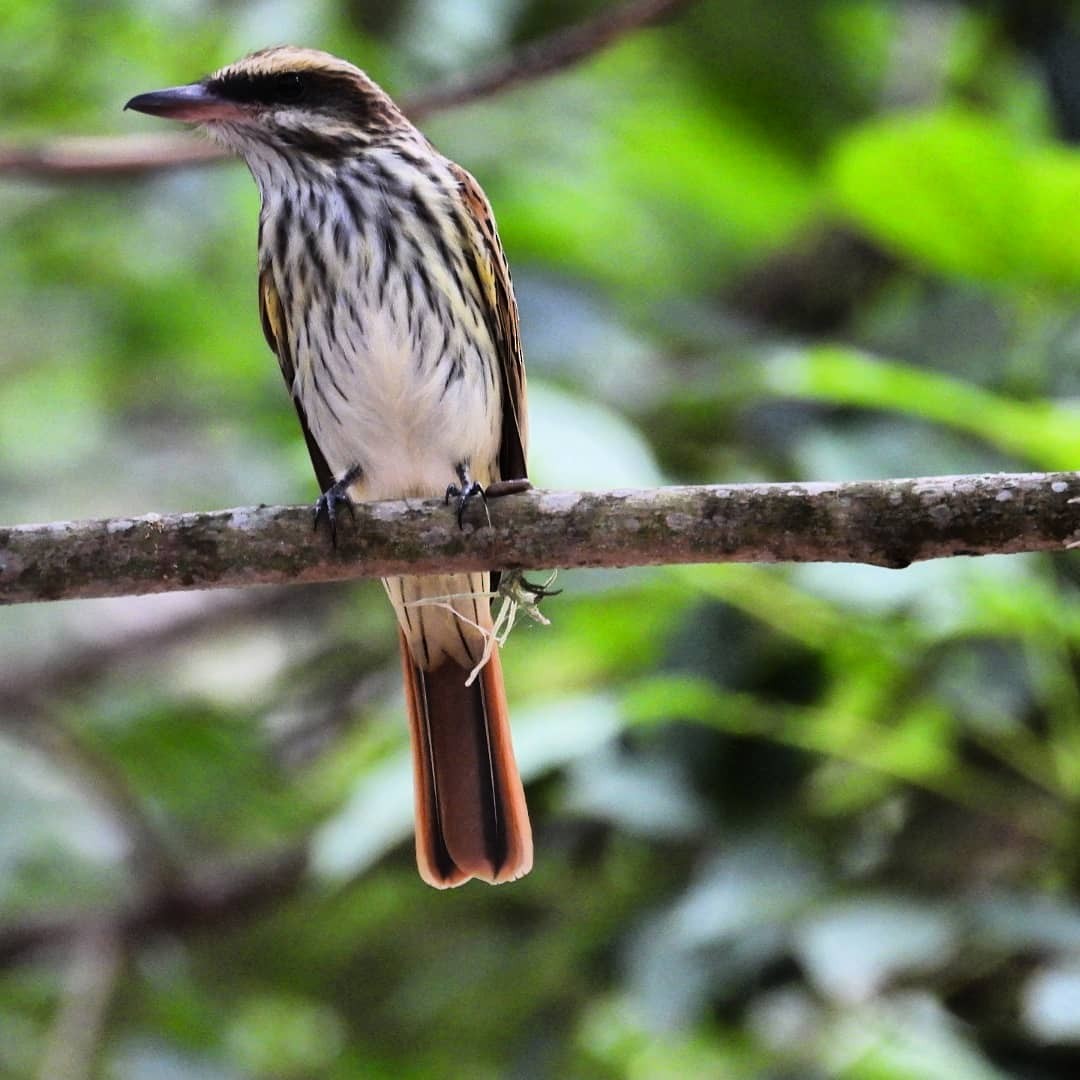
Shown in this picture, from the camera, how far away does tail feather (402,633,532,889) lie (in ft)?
8.66

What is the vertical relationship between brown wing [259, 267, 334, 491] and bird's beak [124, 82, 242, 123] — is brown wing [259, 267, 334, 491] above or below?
below

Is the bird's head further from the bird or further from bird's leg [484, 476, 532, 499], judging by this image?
bird's leg [484, 476, 532, 499]

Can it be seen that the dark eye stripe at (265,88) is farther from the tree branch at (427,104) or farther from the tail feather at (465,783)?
the tail feather at (465,783)

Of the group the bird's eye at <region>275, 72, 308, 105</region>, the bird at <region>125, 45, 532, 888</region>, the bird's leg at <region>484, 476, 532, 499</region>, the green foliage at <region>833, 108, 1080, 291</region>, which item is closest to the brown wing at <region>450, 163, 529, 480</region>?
the bird at <region>125, 45, 532, 888</region>

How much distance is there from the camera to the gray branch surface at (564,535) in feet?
6.49

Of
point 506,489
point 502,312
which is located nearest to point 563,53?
point 502,312

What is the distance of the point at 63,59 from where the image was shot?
414cm

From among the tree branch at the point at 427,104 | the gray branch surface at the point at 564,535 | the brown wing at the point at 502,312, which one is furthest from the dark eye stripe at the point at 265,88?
the gray branch surface at the point at 564,535

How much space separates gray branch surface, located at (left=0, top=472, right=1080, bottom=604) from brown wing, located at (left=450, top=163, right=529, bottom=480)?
2.57 feet

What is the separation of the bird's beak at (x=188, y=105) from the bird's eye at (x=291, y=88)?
93mm

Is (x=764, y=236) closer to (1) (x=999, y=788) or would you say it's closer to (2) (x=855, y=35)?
(2) (x=855, y=35)

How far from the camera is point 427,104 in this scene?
10.5 feet

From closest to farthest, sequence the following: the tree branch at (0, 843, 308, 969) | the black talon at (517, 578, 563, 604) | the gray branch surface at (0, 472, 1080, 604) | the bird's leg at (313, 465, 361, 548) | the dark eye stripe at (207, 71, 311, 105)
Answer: the gray branch surface at (0, 472, 1080, 604) < the bird's leg at (313, 465, 361, 548) < the black talon at (517, 578, 563, 604) < the dark eye stripe at (207, 71, 311, 105) < the tree branch at (0, 843, 308, 969)

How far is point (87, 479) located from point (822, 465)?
2726mm
